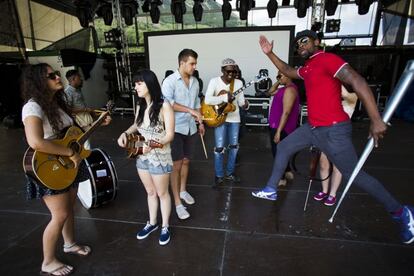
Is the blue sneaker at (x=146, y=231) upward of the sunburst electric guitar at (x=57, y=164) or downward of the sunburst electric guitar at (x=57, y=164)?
downward

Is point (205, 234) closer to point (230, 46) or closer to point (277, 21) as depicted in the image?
point (230, 46)

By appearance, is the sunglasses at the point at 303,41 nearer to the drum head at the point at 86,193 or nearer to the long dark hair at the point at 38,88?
the long dark hair at the point at 38,88

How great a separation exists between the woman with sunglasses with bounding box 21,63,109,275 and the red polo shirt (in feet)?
7.18

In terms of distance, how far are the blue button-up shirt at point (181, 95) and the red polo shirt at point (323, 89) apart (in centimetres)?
130

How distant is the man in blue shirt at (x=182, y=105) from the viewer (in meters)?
2.99

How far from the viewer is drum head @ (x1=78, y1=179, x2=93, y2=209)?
326 cm

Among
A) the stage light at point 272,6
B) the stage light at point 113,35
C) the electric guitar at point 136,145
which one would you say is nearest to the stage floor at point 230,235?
the electric guitar at point 136,145

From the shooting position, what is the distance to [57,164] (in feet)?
7.01

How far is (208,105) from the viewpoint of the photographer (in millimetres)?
3777

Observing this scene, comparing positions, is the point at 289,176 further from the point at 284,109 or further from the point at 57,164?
the point at 57,164

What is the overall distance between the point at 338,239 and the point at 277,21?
621 inches

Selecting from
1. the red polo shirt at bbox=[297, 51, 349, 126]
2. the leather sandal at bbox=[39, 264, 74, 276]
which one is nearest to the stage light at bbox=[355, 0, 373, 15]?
the red polo shirt at bbox=[297, 51, 349, 126]

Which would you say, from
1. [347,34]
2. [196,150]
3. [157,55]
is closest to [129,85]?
[157,55]

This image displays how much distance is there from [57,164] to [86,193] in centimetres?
133
